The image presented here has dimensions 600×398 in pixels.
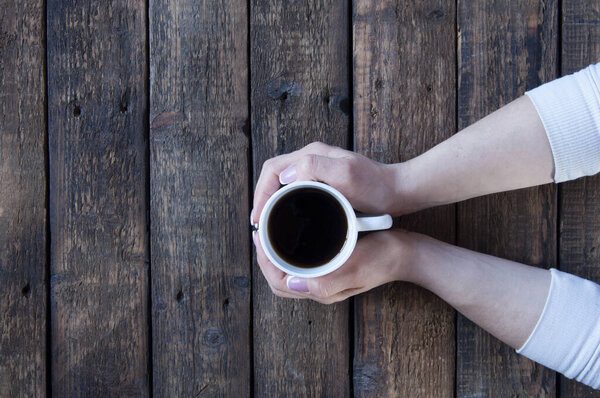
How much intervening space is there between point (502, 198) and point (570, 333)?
0.24 metres

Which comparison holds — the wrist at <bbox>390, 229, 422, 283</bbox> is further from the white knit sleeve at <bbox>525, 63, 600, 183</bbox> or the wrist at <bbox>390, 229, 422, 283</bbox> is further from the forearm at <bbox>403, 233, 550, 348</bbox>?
the white knit sleeve at <bbox>525, 63, 600, 183</bbox>

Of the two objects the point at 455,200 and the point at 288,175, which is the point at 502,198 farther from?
the point at 288,175

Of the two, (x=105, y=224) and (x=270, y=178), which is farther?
(x=105, y=224)

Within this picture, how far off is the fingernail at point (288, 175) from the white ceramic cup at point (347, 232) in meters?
0.07

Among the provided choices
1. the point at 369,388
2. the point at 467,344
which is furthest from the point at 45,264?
the point at 467,344

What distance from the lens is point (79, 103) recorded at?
32.7 inches

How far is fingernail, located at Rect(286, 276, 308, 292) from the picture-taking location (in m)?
0.66

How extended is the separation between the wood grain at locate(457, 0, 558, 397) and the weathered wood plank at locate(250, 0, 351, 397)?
21 cm

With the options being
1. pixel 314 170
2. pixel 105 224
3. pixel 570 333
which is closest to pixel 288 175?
pixel 314 170

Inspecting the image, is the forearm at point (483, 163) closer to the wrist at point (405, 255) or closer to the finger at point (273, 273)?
the wrist at point (405, 255)

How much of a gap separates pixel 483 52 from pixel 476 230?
31 centimetres

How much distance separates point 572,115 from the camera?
2.26 ft

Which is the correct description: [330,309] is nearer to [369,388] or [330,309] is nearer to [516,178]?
[369,388]

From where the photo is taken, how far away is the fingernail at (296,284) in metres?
0.66
